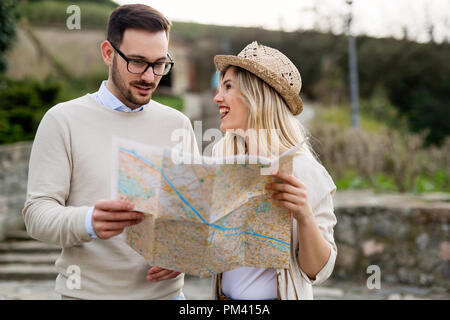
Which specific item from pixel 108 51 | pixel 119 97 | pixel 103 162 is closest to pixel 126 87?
pixel 119 97

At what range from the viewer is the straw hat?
197cm

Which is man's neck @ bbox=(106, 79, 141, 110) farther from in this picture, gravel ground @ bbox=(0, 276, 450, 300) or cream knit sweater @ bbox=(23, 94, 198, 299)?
gravel ground @ bbox=(0, 276, 450, 300)

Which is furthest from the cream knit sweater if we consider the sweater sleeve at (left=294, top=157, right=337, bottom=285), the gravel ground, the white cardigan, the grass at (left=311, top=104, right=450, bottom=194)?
the grass at (left=311, top=104, right=450, bottom=194)

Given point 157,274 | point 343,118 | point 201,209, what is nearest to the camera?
point 201,209

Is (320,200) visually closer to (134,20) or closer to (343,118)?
(134,20)

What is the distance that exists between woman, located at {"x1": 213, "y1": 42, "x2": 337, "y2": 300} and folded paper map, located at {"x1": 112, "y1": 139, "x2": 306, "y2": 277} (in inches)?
5.4

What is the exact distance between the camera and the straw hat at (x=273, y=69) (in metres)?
1.97

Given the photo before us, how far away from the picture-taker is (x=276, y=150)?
1.91m

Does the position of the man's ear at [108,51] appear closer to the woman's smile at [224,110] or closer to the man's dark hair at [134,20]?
the man's dark hair at [134,20]

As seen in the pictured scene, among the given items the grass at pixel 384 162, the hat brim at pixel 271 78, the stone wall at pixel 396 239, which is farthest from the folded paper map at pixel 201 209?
the grass at pixel 384 162

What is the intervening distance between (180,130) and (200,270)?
0.77 metres

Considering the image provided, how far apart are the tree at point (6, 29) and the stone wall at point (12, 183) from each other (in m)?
3.70

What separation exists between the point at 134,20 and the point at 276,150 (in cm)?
82

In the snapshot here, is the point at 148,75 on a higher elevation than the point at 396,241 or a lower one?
higher
